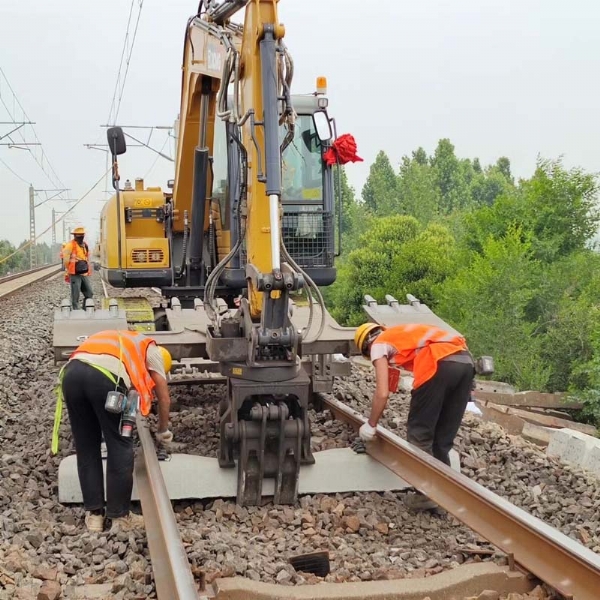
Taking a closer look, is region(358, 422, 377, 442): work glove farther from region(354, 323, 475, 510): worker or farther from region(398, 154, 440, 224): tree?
region(398, 154, 440, 224): tree

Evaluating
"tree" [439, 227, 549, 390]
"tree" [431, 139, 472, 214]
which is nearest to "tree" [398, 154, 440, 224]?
"tree" [439, 227, 549, 390]

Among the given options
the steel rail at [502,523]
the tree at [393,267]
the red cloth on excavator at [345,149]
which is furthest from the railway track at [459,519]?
the tree at [393,267]

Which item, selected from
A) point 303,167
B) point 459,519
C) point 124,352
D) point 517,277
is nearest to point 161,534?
point 124,352

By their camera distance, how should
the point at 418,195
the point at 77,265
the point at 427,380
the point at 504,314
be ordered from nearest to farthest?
the point at 427,380, the point at 504,314, the point at 77,265, the point at 418,195

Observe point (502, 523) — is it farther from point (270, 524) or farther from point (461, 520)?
point (270, 524)

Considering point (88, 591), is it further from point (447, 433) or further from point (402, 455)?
point (447, 433)

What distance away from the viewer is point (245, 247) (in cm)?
677

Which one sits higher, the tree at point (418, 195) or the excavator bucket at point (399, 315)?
the tree at point (418, 195)

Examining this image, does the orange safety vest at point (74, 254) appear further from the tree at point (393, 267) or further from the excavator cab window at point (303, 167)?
the tree at point (393, 267)

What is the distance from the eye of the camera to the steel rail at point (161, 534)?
3459 mm

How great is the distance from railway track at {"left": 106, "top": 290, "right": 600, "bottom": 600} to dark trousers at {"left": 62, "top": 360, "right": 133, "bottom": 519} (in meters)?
0.18

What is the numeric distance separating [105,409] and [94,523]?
74cm

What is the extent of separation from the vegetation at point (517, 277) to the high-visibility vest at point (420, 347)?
6.32 metres

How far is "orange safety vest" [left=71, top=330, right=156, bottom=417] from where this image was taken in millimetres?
5004
